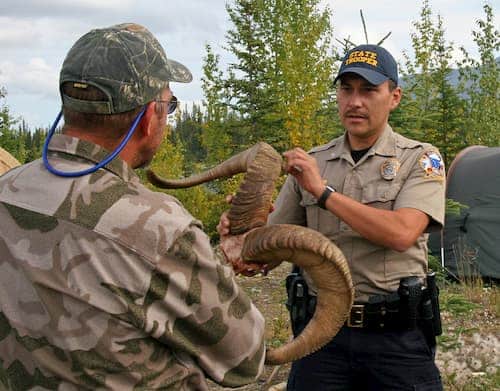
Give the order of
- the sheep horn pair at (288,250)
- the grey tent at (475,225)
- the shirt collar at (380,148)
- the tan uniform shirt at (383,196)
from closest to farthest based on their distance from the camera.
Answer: the sheep horn pair at (288,250) < the tan uniform shirt at (383,196) < the shirt collar at (380,148) < the grey tent at (475,225)

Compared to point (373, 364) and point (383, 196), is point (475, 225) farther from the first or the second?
point (373, 364)

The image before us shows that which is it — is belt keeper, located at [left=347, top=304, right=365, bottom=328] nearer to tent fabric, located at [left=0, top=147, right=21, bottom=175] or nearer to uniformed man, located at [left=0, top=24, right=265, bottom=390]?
uniformed man, located at [left=0, top=24, right=265, bottom=390]

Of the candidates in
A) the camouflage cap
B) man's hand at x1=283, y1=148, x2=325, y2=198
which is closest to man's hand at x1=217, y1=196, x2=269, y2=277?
man's hand at x1=283, y1=148, x2=325, y2=198

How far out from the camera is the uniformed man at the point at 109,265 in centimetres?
222

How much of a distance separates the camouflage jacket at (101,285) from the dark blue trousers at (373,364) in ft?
5.48

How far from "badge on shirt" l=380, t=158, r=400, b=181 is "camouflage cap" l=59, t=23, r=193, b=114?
1.94 metres

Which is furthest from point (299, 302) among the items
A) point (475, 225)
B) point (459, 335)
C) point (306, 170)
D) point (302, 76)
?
point (302, 76)

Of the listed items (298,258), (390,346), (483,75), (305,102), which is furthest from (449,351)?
(483,75)

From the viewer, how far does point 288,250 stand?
303cm

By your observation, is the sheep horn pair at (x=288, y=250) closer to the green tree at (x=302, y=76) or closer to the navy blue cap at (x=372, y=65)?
the navy blue cap at (x=372, y=65)

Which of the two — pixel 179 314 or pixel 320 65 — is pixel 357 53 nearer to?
pixel 179 314

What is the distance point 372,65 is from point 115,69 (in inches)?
83.7

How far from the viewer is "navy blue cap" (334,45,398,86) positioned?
159 inches

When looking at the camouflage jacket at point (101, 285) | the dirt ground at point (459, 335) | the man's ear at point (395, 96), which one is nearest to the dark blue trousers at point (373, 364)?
the man's ear at point (395, 96)
